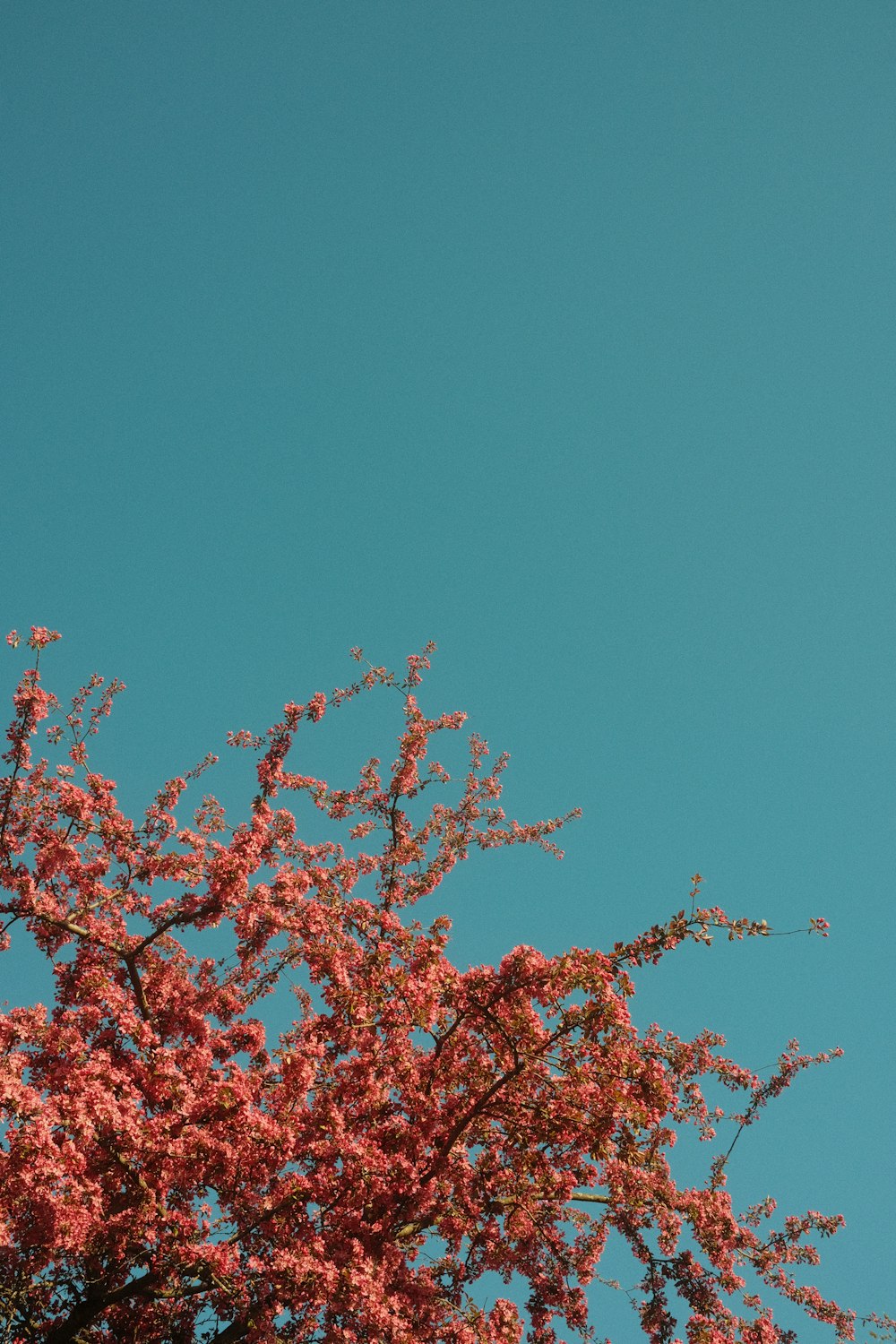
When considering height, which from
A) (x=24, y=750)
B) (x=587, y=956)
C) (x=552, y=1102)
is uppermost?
(x=24, y=750)

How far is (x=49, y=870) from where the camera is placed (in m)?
12.1

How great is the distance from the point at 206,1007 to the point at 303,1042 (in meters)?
2.54

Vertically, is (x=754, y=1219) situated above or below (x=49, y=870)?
below

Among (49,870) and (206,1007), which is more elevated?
(49,870)

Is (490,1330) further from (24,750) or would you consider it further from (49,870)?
(24,750)

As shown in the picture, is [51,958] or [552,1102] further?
[51,958]

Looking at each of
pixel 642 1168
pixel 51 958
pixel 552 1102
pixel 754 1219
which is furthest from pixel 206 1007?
pixel 754 1219

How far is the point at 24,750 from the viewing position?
1203cm

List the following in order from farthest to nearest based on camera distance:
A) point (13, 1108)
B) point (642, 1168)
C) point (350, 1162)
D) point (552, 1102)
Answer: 1. point (642, 1168)
2. point (552, 1102)
3. point (350, 1162)
4. point (13, 1108)

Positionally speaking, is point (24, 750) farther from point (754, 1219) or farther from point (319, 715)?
point (754, 1219)

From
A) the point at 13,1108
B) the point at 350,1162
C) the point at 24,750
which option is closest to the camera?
the point at 13,1108

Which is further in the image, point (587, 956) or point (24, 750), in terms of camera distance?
point (24, 750)

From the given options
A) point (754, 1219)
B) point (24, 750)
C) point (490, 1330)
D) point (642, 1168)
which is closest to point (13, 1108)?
point (24, 750)

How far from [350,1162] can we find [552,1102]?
7.45 ft
